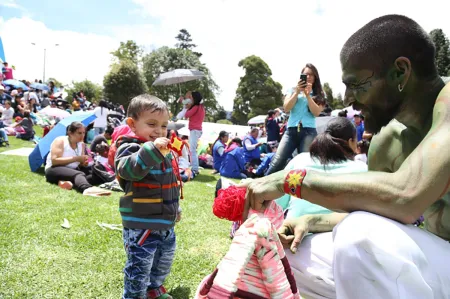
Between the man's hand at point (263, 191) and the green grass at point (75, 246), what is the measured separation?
132 cm

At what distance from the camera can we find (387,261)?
1.31m

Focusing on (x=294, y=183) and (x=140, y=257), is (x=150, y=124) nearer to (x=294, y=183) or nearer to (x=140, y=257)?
(x=140, y=257)

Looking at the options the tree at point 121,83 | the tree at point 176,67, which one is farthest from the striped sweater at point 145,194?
the tree at point 176,67

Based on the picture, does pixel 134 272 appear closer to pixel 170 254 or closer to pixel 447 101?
pixel 170 254

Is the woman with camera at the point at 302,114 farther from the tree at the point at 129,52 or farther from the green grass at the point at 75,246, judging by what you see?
the tree at the point at 129,52

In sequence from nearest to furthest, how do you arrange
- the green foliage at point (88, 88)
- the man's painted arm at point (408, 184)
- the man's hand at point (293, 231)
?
the man's painted arm at point (408, 184), the man's hand at point (293, 231), the green foliage at point (88, 88)

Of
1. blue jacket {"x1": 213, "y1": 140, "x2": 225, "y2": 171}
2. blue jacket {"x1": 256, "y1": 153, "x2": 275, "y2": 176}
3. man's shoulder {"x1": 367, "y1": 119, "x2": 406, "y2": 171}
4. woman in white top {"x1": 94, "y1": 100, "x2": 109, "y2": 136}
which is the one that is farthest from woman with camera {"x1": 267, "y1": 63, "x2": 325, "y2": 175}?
woman in white top {"x1": 94, "y1": 100, "x2": 109, "y2": 136}

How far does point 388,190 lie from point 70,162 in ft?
19.9

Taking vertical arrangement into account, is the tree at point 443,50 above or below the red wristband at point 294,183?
above

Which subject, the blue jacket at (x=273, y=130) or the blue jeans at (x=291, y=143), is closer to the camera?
the blue jeans at (x=291, y=143)

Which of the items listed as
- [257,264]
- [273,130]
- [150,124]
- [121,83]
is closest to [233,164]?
[273,130]

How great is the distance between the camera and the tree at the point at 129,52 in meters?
47.4

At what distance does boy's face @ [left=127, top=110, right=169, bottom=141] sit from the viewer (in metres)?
2.51

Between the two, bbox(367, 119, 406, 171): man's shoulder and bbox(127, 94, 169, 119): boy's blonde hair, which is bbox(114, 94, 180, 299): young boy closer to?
bbox(127, 94, 169, 119): boy's blonde hair
